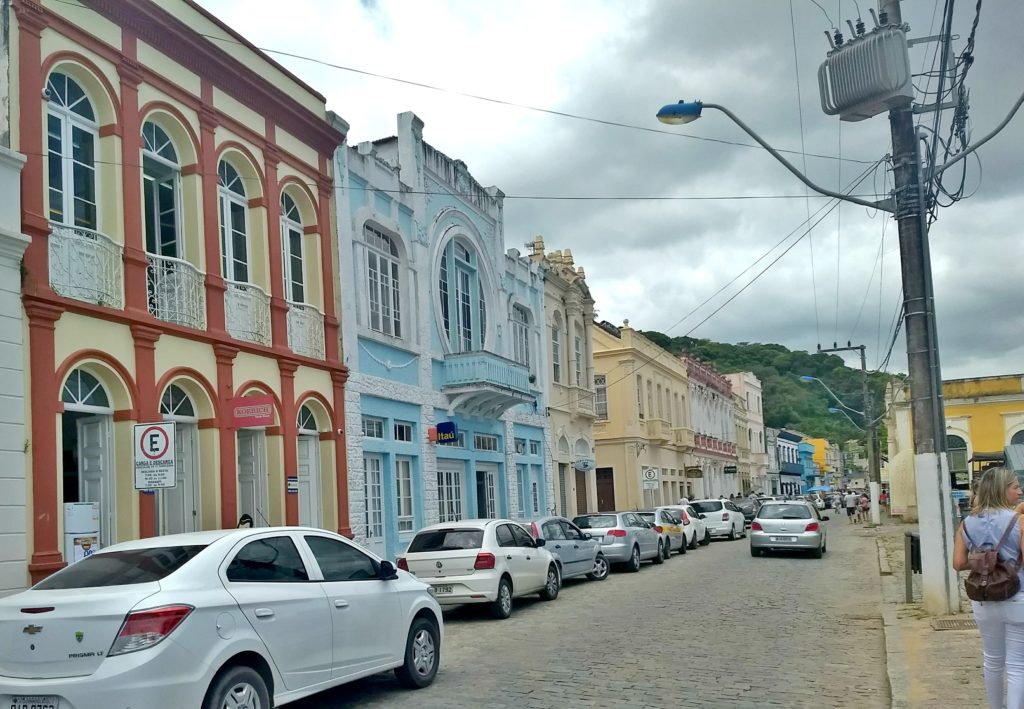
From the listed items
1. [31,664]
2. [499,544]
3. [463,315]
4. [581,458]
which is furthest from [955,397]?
[31,664]

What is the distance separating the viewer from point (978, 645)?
1016 cm

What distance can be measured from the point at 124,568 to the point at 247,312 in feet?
32.7

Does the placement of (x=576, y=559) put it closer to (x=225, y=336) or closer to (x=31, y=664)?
(x=225, y=336)

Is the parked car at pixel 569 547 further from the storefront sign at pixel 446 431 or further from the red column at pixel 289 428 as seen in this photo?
the storefront sign at pixel 446 431

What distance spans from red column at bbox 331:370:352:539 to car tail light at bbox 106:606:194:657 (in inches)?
495

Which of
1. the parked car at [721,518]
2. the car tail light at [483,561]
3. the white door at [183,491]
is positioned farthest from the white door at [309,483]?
the parked car at [721,518]

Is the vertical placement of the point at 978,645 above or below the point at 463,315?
below

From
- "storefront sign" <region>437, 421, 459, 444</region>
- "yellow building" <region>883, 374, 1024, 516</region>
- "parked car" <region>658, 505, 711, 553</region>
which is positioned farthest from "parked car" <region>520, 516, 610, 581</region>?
"yellow building" <region>883, 374, 1024, 516</region>

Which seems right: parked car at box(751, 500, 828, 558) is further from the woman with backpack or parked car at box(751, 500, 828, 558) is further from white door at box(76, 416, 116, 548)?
the woman with backpack

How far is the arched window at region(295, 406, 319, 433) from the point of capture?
18297mm

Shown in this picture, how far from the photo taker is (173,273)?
14.8 m

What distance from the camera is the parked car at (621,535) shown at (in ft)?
70.9

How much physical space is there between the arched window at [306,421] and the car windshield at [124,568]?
427 inches

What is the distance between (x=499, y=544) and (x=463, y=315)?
11.7 meters
